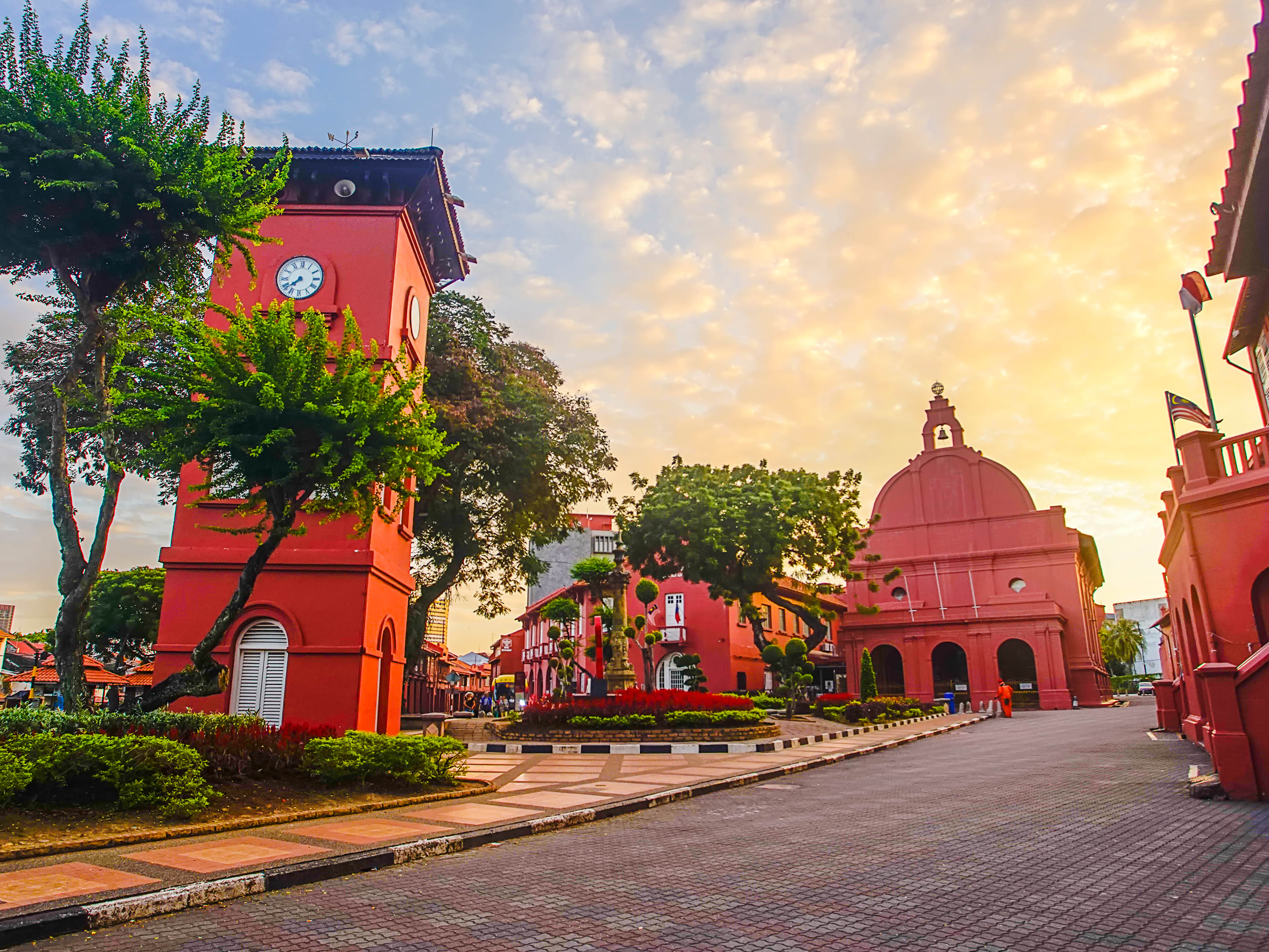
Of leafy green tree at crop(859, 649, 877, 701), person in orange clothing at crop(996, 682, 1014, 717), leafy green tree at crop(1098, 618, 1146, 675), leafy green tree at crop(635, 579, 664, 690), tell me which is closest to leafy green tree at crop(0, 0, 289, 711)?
leafy green tree at crop(635, 579, 664, 690)

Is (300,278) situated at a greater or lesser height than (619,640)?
greater

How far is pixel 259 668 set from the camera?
1429 centimetres

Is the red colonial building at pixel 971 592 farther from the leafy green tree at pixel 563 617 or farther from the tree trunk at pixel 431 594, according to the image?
the tree trunk at pixel 431 594

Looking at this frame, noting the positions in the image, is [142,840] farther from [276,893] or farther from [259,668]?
[259,668]

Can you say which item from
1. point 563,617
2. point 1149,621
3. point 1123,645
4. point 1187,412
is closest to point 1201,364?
point 1187,412

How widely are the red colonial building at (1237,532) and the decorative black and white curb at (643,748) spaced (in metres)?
7.74

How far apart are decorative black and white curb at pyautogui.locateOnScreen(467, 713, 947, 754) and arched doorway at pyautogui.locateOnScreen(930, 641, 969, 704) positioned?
2505 cm

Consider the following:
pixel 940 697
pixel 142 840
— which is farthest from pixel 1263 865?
pixel 940 697

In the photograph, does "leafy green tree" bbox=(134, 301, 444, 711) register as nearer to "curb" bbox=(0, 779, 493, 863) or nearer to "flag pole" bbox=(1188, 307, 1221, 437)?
"curb" bbox=(0, 779, 493, 863)

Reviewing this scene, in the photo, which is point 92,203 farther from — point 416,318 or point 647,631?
point 647,631

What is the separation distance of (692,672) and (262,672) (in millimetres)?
20556

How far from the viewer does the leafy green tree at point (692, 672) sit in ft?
106

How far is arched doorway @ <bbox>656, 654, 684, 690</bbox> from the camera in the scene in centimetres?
3756

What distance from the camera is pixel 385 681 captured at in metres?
16.7
